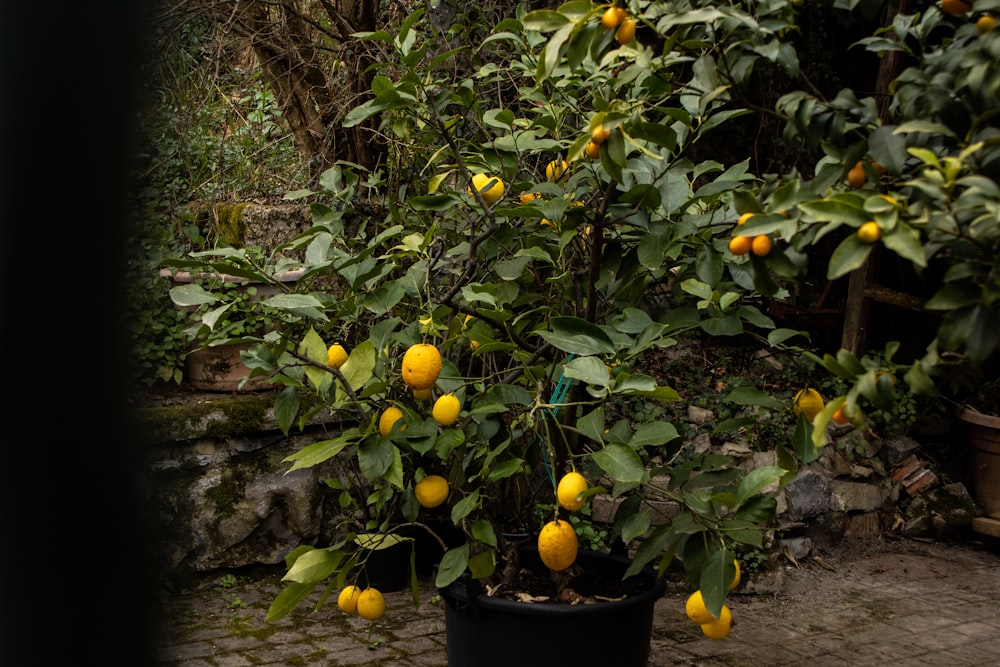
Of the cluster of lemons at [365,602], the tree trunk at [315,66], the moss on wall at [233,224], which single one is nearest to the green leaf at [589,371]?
the cluster of lemons at [365,602]

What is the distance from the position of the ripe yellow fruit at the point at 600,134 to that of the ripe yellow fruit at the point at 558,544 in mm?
938

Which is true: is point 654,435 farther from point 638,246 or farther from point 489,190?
point 489,190

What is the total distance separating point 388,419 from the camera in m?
2.30

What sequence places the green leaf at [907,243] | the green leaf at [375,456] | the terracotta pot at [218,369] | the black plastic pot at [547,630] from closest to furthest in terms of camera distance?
1. the green leaf at [907,243]
2. the green leaf at [375,456]
3. the black plastic pot at [547,630]
4. the terracotta pot at [218,369]

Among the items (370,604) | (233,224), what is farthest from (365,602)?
(233,224)

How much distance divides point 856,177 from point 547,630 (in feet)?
4.97

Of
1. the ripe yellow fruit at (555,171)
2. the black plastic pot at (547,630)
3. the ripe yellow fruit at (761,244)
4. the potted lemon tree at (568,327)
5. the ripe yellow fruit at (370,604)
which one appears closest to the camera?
the ripe yellow fruit at (761,244)

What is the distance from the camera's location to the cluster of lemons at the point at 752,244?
1.56 meters

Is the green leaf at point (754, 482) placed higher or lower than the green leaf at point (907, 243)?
lower

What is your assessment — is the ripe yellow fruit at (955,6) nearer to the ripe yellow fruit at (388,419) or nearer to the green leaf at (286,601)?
the ripe yellow fruit at (388,419)

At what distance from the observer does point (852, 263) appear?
4.66 feet

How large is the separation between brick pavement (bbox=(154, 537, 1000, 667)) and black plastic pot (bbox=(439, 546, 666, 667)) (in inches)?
40.9

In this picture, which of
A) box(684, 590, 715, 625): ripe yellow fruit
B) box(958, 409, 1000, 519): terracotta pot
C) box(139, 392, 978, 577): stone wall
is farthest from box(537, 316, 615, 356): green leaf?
box(958, 409, 1000, 519): terracotta pot

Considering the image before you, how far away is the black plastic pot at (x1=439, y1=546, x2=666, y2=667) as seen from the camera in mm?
2549
